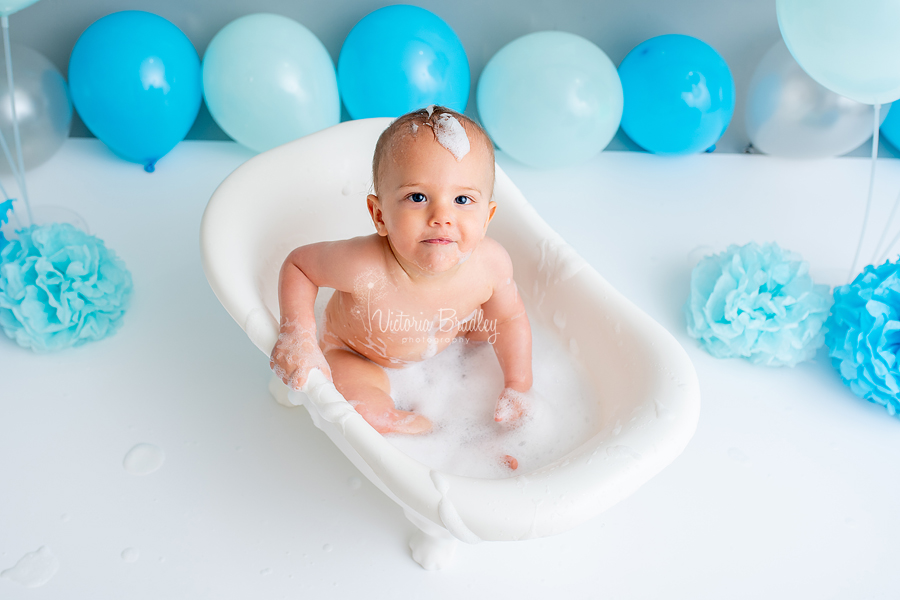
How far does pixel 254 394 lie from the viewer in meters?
1.53

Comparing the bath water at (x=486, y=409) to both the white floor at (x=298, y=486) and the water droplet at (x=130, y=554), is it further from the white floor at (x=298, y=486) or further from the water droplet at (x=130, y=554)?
the water droplet at (x=130, y=554)

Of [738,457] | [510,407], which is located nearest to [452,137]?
[510,407]

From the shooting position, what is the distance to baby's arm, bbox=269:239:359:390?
44.9 inches

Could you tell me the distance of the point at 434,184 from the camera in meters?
1.08

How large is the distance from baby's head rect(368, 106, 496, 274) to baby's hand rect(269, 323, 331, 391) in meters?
0.22

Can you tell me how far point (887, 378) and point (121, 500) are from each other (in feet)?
5.40

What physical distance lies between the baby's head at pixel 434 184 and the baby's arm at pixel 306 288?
0.15m

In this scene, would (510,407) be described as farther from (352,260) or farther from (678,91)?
(678,91)

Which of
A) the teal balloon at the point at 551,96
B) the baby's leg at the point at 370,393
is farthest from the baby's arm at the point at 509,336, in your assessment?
the teal balloon at the point at 551,96

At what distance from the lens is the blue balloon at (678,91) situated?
6.12 feet

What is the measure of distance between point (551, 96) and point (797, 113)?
2.29ft

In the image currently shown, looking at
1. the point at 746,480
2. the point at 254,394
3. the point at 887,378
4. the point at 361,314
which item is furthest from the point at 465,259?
the point at 887,378

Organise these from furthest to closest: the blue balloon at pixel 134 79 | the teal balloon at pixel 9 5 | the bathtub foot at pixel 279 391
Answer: the blue balloon at pixel 134 79, the bathtub foot at pixel 279 391, the teal balloon at pixel 9 5

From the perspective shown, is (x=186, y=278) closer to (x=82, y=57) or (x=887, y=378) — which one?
(x=82, y=57)
